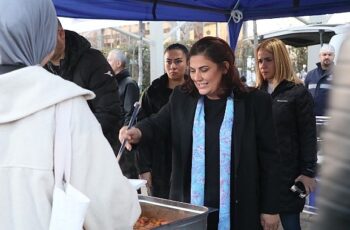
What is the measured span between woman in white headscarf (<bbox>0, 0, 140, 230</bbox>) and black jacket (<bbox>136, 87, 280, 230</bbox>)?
1.02m

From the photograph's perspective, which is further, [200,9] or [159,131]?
[200,9]

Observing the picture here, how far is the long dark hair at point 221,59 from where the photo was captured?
2.18 m

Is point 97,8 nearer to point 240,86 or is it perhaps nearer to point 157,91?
point 157,91

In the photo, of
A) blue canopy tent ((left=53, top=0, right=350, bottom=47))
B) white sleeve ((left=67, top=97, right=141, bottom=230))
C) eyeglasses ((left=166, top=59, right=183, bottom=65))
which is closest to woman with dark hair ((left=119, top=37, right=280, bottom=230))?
white sleeve ((left=67, top=97, right=141, bottom=230))

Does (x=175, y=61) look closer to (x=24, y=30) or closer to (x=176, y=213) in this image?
(x=176, y=213)

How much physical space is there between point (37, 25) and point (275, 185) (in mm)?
1366

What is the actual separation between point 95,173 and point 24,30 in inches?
13.6

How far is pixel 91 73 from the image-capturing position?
8.32ft

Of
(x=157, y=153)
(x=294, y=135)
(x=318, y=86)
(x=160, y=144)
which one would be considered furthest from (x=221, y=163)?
(x=318, y=86)

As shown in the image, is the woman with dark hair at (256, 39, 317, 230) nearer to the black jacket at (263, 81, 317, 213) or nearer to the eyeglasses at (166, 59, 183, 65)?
the black jacket at (263, 81, 317, 213)

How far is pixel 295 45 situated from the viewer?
764 cm

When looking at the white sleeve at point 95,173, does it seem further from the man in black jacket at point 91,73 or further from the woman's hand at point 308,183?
the woman's hand at point 308,183

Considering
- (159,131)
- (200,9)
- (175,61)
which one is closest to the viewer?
(159,131)

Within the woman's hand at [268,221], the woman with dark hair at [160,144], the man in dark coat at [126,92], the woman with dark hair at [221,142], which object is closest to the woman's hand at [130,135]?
the woman with dark hair at [221,142]
